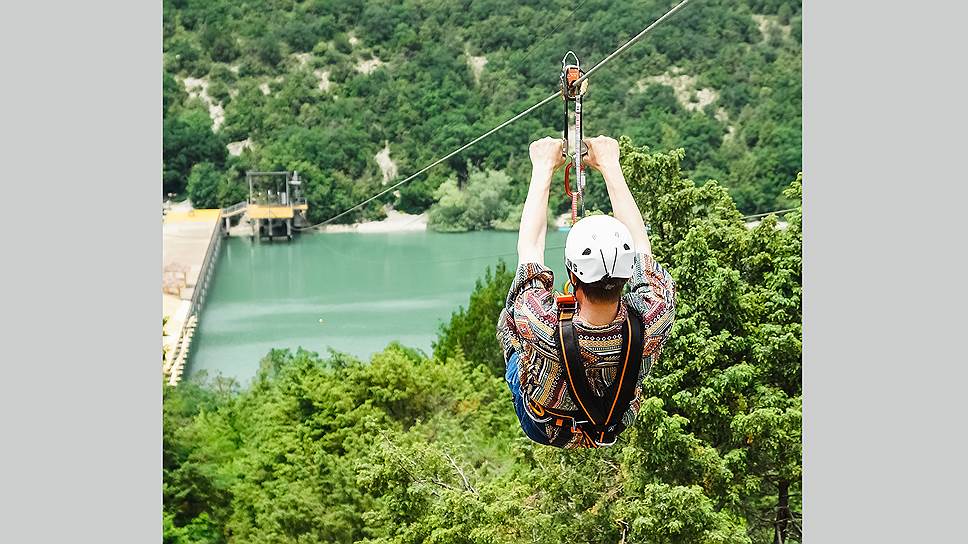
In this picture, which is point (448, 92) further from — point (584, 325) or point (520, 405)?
point (584, 325)

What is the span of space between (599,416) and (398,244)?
28151 millimetres

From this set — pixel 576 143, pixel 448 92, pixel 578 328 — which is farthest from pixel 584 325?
pixel 448 92

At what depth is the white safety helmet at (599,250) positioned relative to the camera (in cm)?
389

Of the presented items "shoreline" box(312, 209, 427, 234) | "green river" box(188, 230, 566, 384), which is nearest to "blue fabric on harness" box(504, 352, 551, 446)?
"green river" box(188, 230, 566, 384)

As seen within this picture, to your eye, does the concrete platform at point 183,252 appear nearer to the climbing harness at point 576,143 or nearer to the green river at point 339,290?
the green river at point 339,290

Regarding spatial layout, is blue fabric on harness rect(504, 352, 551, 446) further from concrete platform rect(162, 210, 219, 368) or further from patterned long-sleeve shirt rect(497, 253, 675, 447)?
concrete platform rect(162, 210, 219, 368)

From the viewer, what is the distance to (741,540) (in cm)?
994

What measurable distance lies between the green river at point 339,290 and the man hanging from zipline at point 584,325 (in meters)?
25.0

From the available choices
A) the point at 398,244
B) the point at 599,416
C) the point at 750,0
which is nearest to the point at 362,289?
the point at 398,244

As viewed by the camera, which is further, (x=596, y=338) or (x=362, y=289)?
(x=362, y=289)

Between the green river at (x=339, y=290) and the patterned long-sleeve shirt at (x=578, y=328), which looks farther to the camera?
the green river at (x=339, y=290)

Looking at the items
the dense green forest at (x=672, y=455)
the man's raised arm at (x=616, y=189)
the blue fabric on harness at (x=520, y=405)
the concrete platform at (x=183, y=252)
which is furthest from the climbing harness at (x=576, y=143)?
the concrete platform at (x=183, y=252)

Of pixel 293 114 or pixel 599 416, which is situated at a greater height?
pixel 293 114

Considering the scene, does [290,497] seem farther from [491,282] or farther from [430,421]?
[491,282]
